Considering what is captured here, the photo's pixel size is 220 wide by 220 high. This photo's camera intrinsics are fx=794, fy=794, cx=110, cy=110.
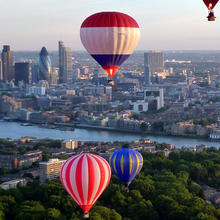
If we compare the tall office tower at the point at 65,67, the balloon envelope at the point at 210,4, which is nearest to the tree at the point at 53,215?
the balloon envelope at the point at 210,4

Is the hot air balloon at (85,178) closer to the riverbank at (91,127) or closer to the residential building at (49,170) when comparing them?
the residential building at (49,170)

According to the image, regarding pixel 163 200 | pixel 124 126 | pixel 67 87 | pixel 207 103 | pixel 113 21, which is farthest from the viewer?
pixel 67 87

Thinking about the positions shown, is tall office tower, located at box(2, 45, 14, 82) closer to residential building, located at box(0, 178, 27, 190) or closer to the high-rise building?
the high-rise building

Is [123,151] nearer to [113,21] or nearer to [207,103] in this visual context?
[113,21]

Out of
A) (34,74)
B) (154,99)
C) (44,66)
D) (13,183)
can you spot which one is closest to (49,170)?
(13,183)

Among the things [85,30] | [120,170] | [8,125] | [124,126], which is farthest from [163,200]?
[8,125]
